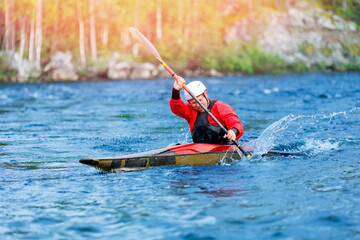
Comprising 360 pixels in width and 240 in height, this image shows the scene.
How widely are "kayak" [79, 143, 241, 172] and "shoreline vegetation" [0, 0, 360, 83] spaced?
34.2m

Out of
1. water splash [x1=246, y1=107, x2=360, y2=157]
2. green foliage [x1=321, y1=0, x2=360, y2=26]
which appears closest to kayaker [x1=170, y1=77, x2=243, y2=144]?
water splash [x1=246, y1=107, x2=360, y2=157]

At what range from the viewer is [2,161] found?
8.43 m

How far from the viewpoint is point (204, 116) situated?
305 inches

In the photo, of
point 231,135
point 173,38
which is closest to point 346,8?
point 173,38

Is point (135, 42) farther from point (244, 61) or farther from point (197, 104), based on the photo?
point (197, 104)

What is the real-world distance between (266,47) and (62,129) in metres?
42.4

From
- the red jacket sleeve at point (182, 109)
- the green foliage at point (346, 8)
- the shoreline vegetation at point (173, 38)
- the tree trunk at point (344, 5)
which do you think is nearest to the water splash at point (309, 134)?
the red jacket sleeve at point (182, 109)

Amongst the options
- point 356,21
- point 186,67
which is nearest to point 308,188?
point 186,67

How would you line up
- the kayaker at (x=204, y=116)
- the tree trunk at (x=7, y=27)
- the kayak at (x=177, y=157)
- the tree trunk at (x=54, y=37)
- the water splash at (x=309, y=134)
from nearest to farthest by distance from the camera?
the kayak at (x=177, y=157), the kayaker at (x=204, y=116), the water splash at (x=309, y=134), the tree trunk at (x=7, y=27), the tree trunk at (x=54, y=37)

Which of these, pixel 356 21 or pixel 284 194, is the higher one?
pixel 356 21

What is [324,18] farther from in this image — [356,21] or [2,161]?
[2,161]

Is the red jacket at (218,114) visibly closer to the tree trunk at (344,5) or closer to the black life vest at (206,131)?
the black life vest at (206,131)

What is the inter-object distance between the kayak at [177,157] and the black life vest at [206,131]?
0.15 m

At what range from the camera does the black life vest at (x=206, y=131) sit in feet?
25.5
